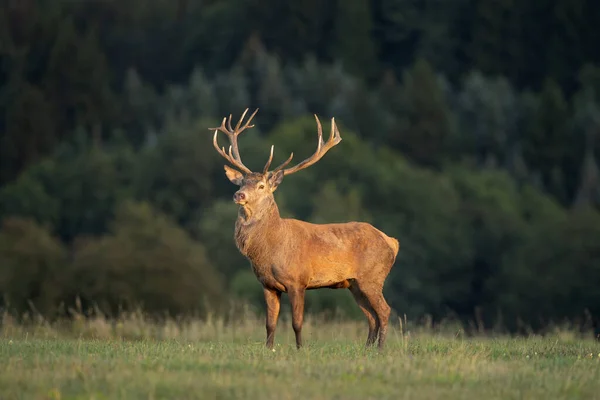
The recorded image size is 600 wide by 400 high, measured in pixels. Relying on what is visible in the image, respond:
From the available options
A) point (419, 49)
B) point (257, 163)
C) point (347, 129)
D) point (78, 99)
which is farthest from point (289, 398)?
point (419, 49)

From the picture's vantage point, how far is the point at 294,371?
45.9ft

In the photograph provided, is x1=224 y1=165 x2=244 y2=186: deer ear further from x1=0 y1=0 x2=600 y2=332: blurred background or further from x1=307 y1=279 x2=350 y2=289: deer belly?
x1=0 y1=0 x2=600 y2=332: blurred background

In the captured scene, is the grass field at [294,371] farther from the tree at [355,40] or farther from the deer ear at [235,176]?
the tree at [355,40]

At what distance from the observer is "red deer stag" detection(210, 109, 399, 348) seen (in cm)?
1708

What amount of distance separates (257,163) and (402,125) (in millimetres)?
36003

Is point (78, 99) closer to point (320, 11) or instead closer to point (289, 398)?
point (320, 11)

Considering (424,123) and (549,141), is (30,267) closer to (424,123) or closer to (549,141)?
(424,123)

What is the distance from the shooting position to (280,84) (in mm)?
111375

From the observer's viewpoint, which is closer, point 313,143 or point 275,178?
point 275,178

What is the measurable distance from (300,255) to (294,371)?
3.39 metres

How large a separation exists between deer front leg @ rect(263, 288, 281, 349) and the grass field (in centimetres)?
19

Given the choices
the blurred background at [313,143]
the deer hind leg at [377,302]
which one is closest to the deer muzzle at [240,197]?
the deer hind leg at [377,302]

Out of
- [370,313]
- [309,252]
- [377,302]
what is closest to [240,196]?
[309,252]

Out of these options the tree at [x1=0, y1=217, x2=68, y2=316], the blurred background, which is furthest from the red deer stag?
the blurred background
